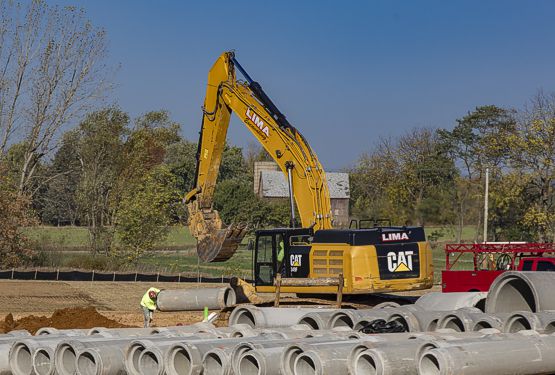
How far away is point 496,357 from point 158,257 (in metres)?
48.2

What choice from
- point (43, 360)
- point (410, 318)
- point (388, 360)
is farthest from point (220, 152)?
point (388, 360)

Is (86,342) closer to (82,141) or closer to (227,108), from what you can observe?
(227,108)

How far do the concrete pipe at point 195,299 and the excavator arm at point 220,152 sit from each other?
1.23 metres

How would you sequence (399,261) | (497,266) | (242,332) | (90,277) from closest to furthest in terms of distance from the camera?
(242,332) → (399,261) → (497,266) → (90,277)

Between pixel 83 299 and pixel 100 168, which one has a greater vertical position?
pixel 100 168

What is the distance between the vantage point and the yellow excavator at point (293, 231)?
2338cm

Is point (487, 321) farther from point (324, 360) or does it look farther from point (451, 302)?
point (451, 302)

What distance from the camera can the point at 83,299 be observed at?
117 feet

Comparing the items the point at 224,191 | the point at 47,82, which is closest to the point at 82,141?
the point at 47,82

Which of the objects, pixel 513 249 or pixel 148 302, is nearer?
pixel 148 302

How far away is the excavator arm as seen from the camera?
82.8 feet

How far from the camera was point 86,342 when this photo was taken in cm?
1551

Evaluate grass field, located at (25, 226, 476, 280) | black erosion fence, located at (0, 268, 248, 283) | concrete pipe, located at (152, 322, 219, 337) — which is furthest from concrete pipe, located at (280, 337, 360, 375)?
grass field, located at (25, 226, 476, 280)

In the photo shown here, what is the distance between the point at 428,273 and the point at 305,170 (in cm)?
421
